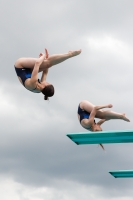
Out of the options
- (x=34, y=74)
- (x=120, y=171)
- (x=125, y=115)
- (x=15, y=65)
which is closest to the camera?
(x=34, y=74)

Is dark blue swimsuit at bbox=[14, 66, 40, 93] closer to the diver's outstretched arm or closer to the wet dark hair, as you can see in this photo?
the diver's outstretched arm

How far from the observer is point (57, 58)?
52.5 feet

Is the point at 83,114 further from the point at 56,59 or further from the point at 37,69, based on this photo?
the point at 37,69

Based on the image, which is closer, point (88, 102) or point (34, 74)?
point (34, 74)

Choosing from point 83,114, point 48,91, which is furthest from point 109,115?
point 48,91

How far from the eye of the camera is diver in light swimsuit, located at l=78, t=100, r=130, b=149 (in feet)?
60.1

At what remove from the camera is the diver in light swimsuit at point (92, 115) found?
60.1 ft

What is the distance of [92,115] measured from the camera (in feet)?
60.2

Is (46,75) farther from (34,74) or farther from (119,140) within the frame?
(119,140)

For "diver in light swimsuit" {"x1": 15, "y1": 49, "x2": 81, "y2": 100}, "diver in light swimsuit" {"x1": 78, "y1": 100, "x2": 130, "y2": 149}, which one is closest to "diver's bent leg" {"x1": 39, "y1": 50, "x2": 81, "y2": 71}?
"diver in light swimsuit" {"x1": 15, "y1": 49, "x2": 81, "y2": 100}

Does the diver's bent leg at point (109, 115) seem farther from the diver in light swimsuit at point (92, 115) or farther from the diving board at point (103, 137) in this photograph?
the diving board at point (103, 137)

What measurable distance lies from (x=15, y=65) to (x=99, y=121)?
12.5 ft

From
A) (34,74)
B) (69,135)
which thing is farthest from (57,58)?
(69,135)

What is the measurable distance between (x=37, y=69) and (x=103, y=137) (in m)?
2.88
